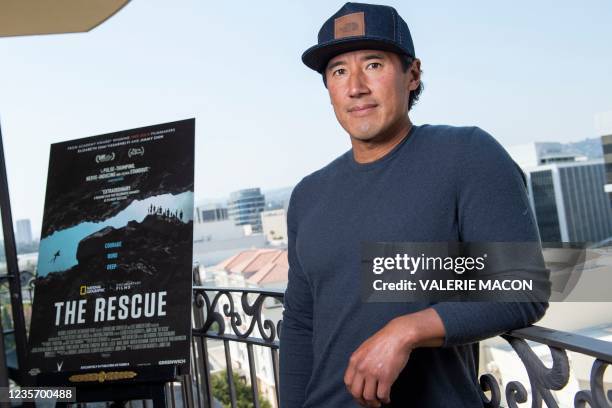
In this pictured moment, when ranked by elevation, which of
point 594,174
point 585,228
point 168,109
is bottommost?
point 585,228

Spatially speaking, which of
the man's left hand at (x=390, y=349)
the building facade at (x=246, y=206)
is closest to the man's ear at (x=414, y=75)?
the man's left hand at (x=390, y=349)

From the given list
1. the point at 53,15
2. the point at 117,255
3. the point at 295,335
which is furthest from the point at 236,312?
the point at 53,15

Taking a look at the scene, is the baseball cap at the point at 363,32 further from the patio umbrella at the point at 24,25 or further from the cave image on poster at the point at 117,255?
the patio umbrella at the point at 24,25

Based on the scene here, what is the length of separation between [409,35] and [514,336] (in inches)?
19.6

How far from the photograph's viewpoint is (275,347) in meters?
1.86

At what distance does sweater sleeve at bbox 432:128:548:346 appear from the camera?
78cm

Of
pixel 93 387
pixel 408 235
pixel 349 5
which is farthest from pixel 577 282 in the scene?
pixel 93 387

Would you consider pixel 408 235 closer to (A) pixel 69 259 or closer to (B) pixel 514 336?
(B) pixel 514 336

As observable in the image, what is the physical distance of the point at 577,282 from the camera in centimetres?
96

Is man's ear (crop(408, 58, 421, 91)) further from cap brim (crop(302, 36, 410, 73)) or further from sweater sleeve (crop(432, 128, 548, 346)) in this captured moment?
sweater sleeve (crop(432, 128, 548, 346))

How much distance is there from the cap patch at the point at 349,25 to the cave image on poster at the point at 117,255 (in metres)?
1.08

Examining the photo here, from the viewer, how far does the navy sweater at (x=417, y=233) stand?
0.79 m

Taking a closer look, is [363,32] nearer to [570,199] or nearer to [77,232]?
[77,232]

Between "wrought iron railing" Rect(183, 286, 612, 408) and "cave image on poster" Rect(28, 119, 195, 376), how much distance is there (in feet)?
0.74
